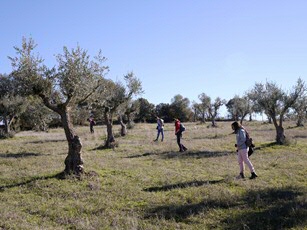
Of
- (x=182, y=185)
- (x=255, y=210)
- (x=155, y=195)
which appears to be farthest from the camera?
(x=182, y=185)

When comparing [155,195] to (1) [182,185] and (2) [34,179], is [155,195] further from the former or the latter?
(2) [34,179]

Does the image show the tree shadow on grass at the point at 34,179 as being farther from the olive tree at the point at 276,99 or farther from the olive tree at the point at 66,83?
the olive tree at the point at 276,99

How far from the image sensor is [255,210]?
864 cm

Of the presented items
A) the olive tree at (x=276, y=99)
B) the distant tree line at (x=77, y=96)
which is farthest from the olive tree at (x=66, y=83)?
the olive tree at (x=276, y=99)

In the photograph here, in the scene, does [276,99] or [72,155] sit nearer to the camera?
[72,155]

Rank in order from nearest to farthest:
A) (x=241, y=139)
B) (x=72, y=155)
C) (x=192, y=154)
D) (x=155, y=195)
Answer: (x=155, y=195) < (x=241, y=139) < (x=72, y=155) < (x=192, y=154)

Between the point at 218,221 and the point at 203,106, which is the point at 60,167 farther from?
the point at 203,106

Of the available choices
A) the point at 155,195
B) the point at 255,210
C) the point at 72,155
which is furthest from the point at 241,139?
the point at 72,155

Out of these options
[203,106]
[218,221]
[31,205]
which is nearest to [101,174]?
[31,205]

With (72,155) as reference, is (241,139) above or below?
above

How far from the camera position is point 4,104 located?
3750cm

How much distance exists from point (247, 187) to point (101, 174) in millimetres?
6023

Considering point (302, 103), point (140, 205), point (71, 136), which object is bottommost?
point (140, 205)

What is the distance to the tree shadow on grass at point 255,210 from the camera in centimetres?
759
